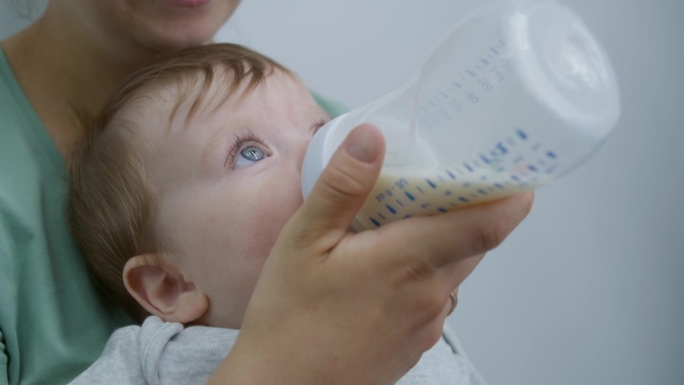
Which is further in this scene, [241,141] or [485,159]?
[241,141]

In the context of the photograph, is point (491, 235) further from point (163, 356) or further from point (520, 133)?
point (163, 356)

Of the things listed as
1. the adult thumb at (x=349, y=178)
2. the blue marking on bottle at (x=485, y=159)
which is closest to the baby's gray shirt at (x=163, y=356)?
the adult thumb at (x=349, y=178)

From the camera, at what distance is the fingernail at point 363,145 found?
0.48 metres

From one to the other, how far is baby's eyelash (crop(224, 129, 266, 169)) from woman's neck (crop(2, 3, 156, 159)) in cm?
30

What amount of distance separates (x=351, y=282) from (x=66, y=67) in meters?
0.63

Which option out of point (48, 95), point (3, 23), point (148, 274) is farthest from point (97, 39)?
point (148, 274)

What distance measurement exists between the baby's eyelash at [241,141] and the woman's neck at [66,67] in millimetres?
300

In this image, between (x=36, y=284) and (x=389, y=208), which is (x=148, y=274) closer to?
(x=36, y=284)

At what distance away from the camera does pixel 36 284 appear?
811mm

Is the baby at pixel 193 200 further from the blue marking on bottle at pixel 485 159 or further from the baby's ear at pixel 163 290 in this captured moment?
the blue marking on bottle at pixel 485 159

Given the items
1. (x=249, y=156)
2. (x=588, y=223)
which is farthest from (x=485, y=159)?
(x=588, y=223)

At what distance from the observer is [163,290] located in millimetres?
785

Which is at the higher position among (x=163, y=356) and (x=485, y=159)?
(x=485, y=159)

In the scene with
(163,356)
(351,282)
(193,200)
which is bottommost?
(163,356)
